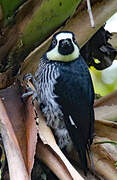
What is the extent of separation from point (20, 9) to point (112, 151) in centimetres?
62

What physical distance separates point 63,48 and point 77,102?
0.25 m

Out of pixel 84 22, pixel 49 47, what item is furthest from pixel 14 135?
pixel 84 22

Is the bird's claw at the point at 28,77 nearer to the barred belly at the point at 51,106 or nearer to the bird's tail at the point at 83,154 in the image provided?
the barred belly at the point at 51,106

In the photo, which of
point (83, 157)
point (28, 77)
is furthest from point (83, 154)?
point (28, 77)

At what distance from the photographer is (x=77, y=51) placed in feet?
6.18

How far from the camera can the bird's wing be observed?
174 cm

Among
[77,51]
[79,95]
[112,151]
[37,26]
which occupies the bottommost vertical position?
[112,151]

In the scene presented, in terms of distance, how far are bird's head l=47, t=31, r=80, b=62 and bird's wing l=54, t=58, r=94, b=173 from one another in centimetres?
4

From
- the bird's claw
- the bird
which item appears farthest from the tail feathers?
the bird's claw

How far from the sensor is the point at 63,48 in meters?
1.88

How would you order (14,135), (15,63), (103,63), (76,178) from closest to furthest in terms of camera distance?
(76,178) → (14,135) → (15,63) → (103,63)

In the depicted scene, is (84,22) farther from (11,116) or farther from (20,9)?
(11,116)

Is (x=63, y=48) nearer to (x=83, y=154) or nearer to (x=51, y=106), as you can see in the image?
(x=51, y=106)

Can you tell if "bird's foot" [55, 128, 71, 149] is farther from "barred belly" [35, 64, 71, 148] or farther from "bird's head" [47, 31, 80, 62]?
"bird's head" [47, 31, 80, 62]
